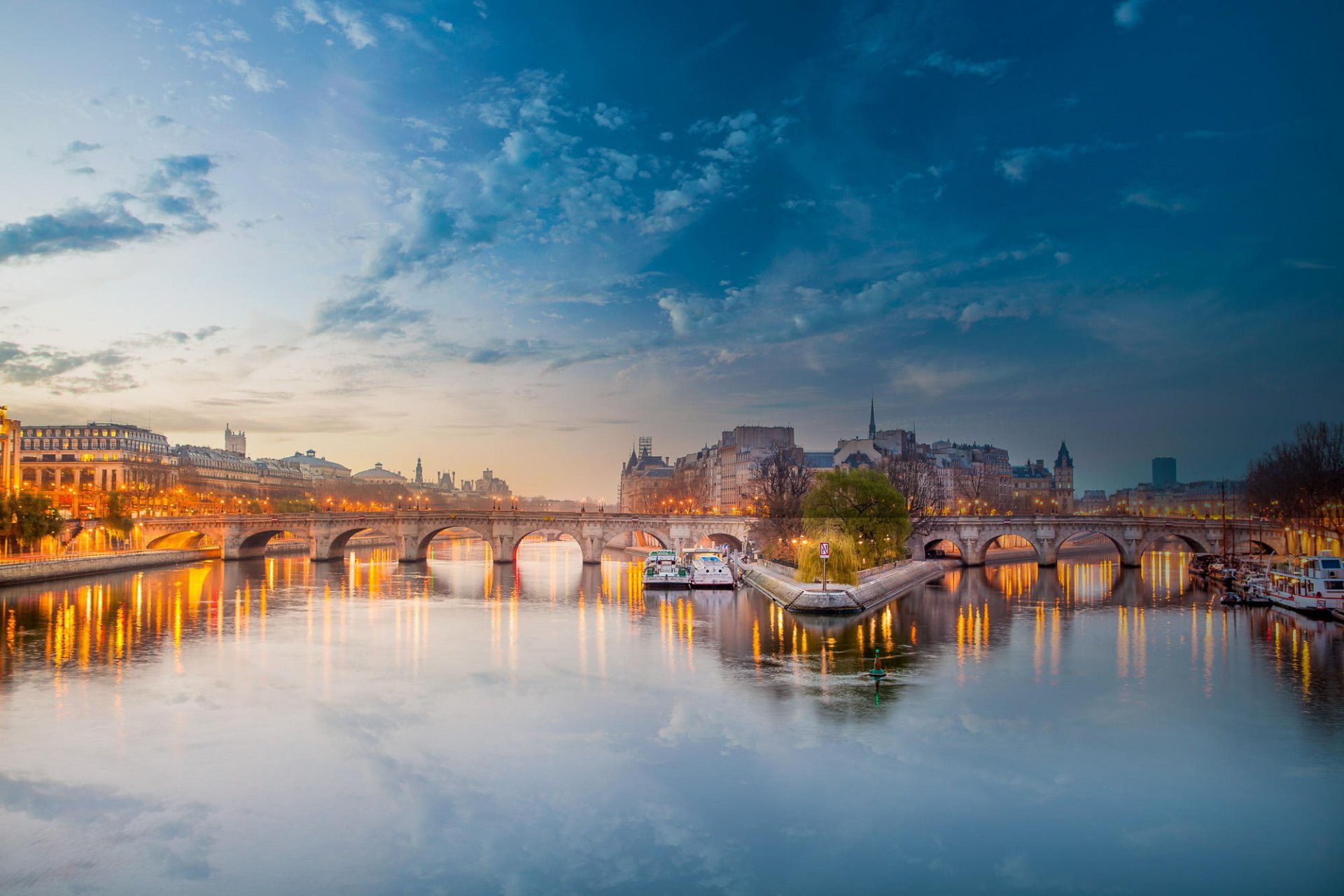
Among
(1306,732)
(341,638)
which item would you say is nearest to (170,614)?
(341,638)

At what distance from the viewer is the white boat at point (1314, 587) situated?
53.2m

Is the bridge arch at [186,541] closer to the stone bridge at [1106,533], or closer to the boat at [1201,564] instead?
the stone bridge at [1106,533]

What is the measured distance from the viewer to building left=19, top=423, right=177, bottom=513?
6590 inches

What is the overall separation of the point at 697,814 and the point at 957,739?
29.8 feet

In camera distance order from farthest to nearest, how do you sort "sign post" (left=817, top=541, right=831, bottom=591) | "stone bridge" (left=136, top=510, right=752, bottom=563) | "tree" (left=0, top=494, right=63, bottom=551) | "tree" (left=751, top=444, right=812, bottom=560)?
1. "stone bridge" (left=136, top=510, right=752, bottom=563)
2. "tree" (left=751, top=444, right=812, bottom=560)
3. "tree" (left=0, top=494, right=63, bottom=551)
4. "sign post" (left=817, top=541, right=831, bottom=591)

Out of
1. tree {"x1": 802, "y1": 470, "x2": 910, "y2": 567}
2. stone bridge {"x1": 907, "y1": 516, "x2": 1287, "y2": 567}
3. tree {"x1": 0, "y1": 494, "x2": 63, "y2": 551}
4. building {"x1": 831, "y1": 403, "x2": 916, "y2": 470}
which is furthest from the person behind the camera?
building {"x1": 831, "y1": 403, "x2": 916, "y2": 470}

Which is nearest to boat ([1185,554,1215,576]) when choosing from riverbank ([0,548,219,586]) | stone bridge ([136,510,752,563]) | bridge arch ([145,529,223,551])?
stone bridge ([136,510,752,563])

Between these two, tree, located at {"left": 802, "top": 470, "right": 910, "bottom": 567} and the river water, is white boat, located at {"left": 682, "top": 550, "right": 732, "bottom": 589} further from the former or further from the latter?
the river water

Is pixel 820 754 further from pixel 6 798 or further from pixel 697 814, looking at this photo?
pixel 6 798

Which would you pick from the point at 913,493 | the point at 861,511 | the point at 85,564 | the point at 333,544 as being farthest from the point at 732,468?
the point at 85,564

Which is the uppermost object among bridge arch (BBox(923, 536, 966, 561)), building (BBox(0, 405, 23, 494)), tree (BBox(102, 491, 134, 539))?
building (BBox(0, 405, 23, 494))

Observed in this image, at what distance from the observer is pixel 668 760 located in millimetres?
23250

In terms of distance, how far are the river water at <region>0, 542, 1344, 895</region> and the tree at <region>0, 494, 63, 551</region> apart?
113 ft

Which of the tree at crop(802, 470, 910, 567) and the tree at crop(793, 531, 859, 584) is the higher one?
the tree at crop(802, 470, 910, 567)
